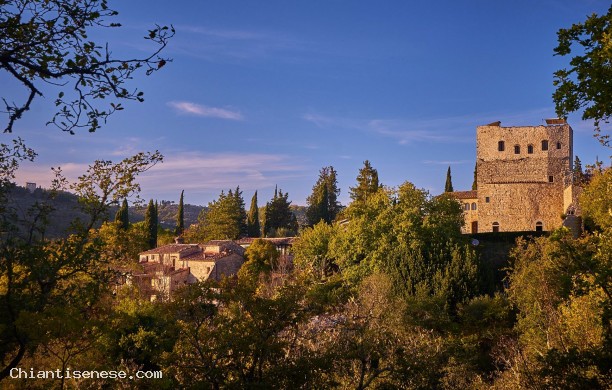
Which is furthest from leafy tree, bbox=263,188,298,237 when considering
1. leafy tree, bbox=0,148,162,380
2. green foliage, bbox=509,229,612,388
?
leafy tree, bbox=0,148,162,380

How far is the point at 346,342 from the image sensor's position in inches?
432

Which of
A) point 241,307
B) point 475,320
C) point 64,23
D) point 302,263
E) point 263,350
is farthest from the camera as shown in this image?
point 302,263

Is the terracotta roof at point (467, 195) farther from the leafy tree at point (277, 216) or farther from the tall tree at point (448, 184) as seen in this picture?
the leafy tree at point (277, 216)

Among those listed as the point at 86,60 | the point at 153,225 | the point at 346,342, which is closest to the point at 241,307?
the point at 346,342

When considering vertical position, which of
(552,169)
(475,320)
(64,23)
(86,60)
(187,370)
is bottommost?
(475,320)

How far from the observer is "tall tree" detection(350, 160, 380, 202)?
50062 mm

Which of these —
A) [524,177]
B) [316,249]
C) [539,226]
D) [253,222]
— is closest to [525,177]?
[524,177]

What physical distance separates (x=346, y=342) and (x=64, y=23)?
8412mm

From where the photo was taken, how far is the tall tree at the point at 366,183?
5006cm

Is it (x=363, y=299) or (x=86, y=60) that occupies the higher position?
(x=86, y=60)

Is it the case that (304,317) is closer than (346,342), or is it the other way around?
(304,317)

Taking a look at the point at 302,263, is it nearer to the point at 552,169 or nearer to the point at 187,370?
the point at 552,169

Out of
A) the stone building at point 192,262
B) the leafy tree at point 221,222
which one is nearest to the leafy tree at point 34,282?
the stone building at point 192,262

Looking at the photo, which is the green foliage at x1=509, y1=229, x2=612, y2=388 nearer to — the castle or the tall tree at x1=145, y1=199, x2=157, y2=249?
the castle
